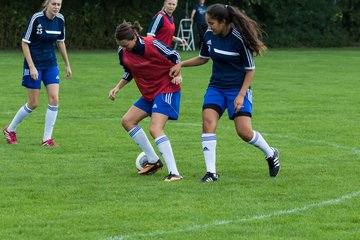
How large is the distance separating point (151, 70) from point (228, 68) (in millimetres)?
791

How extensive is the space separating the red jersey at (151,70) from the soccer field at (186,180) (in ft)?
2.88

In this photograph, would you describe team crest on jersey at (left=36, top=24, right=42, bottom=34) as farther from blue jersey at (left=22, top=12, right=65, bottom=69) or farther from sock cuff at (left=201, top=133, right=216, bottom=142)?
sock cuff at (left=201, top=133, right=216, bottom=142)

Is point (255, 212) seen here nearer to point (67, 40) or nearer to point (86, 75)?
point (86, 75)

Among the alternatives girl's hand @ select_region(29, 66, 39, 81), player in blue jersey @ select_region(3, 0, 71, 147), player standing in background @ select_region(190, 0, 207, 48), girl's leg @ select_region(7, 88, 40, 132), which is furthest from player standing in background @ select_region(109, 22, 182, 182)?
player standing in background @ select_region(190, 0, 207, 48)

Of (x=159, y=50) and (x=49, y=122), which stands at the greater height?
(x=159, y=50)

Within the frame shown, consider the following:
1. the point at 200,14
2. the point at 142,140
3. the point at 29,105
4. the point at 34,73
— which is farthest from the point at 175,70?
the point at 200,14

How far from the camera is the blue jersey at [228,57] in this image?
914cm

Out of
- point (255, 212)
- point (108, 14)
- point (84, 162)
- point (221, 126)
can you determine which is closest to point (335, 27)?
point (108, 14)

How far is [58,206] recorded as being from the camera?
8086 millimetres

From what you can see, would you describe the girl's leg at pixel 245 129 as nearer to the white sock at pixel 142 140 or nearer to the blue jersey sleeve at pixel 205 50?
the blue jersey sleeve at pixel 205 50

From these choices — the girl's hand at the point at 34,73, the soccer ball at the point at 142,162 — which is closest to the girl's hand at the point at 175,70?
the soccer ball at the point at 142,162

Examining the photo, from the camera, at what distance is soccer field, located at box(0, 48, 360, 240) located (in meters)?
7.27

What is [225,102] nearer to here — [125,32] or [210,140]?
[210,140]

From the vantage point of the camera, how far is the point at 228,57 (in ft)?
30.2
